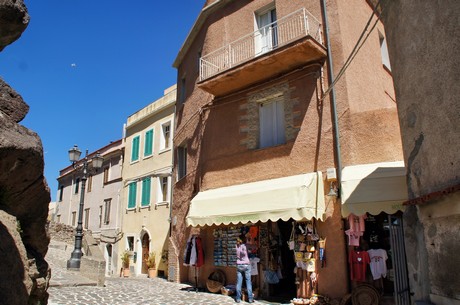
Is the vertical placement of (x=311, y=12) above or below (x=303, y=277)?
above

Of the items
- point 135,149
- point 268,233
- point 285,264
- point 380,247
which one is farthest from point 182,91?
point 380,247

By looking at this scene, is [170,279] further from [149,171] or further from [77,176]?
[77,176]

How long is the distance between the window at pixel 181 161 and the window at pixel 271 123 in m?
5.31

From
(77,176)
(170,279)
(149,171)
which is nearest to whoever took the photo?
(170,279)

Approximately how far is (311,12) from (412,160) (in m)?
8.13

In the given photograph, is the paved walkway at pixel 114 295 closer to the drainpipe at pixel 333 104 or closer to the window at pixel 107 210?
the drainpipe at pixel 333 104

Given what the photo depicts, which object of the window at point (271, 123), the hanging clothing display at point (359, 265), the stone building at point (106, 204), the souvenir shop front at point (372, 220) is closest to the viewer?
the souvenir shop front at point (372, 220)

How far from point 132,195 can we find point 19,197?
70.3 feet

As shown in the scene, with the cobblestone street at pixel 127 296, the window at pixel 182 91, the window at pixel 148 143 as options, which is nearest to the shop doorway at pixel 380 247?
the cobblestone street at pixel 127 296

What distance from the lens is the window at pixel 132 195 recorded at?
2559 centimetres

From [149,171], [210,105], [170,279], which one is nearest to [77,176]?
[149,171]

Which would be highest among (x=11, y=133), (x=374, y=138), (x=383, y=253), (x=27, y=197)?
(x=374, y=138)

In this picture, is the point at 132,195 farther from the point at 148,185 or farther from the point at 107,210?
the point at 107,210

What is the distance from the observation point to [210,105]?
1504cm
